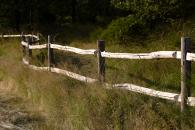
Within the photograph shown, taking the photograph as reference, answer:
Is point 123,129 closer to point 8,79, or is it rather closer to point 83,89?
point 83,89

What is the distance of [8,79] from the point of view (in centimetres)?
1325

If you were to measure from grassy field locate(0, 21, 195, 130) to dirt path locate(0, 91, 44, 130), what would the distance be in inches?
7.2

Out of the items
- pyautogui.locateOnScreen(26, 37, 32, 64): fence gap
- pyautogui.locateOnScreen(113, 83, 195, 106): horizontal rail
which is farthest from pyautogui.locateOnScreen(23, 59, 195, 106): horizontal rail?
pyautogui.locateOnScreen(26, 37, 32, 64): fence gap

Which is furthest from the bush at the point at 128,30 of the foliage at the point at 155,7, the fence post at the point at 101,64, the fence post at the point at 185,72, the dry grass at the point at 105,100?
the fence post at the point at 185,72

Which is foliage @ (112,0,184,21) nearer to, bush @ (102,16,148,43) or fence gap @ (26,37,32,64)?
bush @ (102,16,148,43)

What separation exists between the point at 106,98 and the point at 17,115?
210cm

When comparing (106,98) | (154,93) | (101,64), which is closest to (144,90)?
(154,93)

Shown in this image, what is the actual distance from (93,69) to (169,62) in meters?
1.78

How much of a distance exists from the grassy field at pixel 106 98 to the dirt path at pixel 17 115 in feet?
0.60

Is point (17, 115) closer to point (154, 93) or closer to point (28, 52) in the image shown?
point (154, 93)

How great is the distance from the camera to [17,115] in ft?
31.5

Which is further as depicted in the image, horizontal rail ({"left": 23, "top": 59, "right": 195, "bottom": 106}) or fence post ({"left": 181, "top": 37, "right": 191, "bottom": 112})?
horizontal rail ({"left": 23, "top": 59, "right": 195, "bottom": 106})

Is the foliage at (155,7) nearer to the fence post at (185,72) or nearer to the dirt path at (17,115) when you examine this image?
the dirt path at (17,115)

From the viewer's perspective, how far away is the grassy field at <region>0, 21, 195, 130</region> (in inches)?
295
